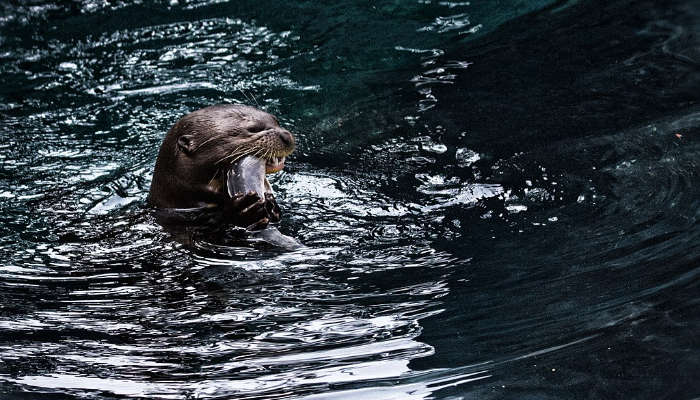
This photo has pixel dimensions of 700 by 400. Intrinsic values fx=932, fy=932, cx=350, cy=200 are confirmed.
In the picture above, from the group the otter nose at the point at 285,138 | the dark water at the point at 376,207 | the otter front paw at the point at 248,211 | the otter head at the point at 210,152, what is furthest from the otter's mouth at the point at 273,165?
the otter front paw at the point at 248,211

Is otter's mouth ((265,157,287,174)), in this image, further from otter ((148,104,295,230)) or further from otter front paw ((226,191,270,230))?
otter front paw ((226,191,270,230))

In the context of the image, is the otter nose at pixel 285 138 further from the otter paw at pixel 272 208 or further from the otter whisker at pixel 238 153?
the otter paw at pixel 272 208

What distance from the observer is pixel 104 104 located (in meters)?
6.68

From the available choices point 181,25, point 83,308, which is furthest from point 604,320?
point 181,25

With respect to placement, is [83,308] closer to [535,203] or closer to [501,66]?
[535,203]

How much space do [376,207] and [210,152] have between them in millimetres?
864

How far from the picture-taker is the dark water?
295 cm

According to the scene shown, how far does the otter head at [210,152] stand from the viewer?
4.55m

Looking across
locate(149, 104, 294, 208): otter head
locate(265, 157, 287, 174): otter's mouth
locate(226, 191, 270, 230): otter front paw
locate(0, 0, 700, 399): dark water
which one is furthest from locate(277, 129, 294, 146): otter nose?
locate(226, 191, 270, 230): otter front paw

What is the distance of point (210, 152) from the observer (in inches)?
180

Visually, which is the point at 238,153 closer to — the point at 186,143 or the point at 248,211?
the point at 186,143

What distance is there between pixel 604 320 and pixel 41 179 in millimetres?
3761

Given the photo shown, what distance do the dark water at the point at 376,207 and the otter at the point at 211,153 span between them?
23 cm

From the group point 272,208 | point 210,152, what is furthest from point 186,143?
point 272,208
